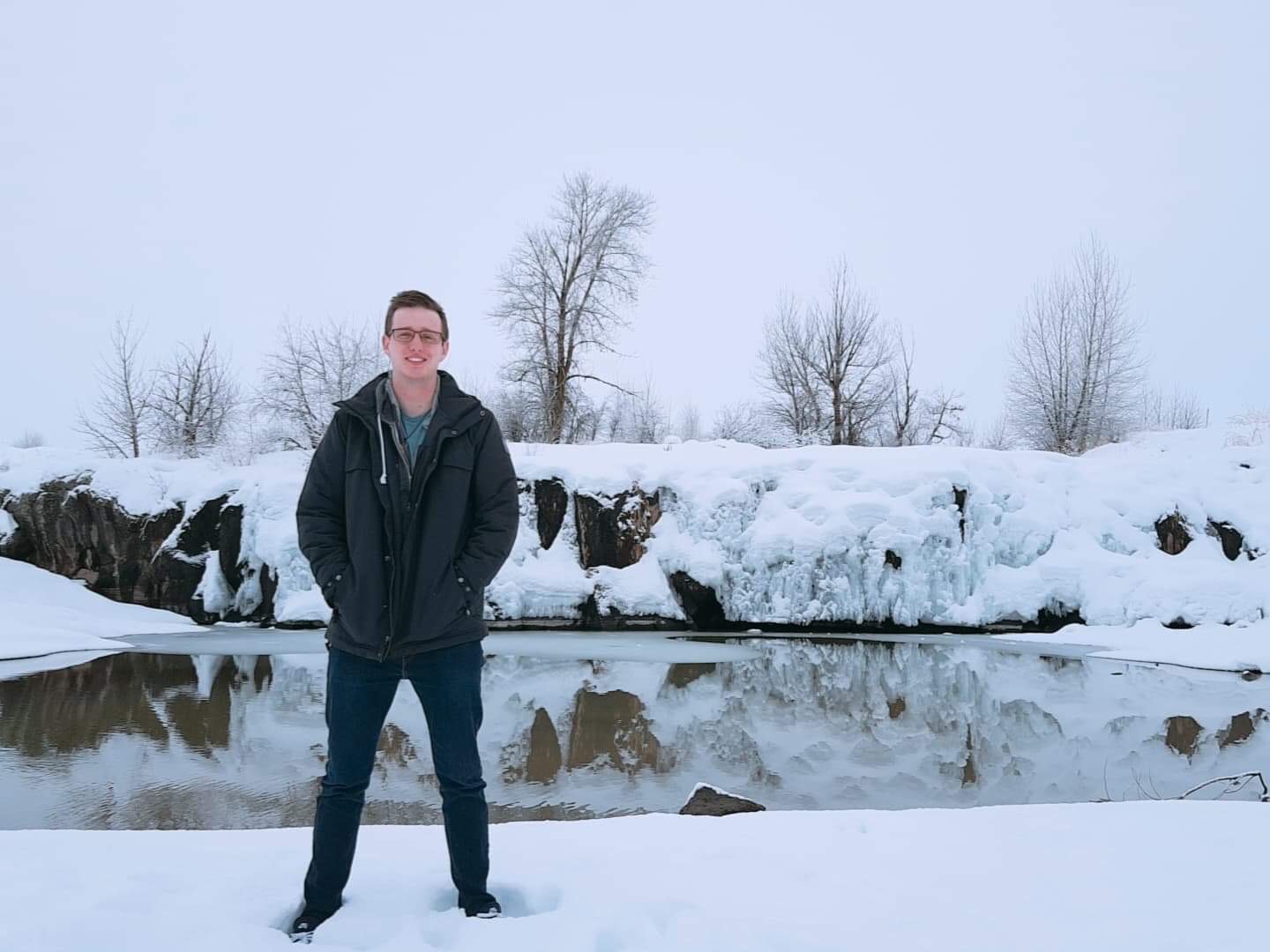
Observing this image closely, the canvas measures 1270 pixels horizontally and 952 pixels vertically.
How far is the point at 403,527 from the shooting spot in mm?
2641

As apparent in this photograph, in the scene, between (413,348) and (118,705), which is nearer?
(413,348)

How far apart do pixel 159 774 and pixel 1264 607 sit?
15.6m

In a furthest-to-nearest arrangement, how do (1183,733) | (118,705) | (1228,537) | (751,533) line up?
1. (751,533)
2. (1228,537)
3. (118,705)
4. (1183,733)

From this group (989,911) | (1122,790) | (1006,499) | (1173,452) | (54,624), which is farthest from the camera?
(1173,452)

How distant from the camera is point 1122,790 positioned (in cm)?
554

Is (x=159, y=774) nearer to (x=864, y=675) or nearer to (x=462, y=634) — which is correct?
(x=462, y=634)

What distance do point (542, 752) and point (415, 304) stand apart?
469 cm

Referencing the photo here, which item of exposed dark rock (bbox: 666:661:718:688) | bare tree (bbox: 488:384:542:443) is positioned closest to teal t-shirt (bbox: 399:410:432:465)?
exposed dark rock (bbox: 666:661:718:688)

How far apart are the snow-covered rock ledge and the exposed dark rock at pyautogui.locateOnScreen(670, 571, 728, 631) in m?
0.04

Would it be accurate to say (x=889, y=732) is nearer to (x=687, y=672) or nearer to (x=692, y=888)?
(x=687, y=672)

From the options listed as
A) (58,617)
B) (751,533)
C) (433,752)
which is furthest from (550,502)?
(433,752)

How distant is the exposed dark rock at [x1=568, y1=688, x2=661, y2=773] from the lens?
21.0ft

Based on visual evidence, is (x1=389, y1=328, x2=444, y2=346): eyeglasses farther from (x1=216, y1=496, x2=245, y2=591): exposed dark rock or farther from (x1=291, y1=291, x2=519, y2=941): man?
(x1=216, y1=496, x2=245, y2=591): exposed dark rock

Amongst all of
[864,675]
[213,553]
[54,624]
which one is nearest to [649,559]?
[864,675]
